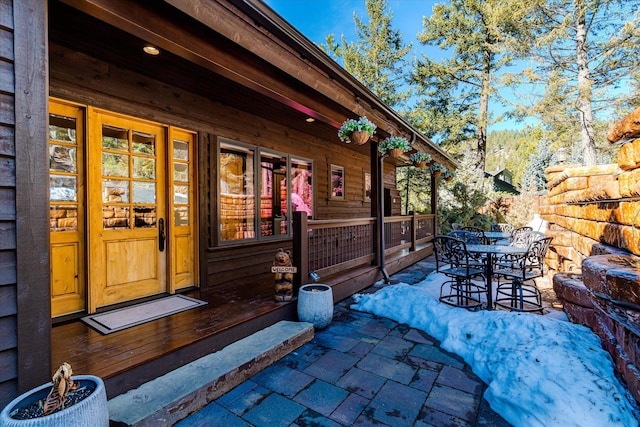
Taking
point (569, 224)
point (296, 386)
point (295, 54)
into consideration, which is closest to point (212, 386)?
point (296, 386)

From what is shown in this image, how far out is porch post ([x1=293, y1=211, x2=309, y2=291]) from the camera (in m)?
3.33

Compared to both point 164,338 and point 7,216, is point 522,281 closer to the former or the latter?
point 164,338

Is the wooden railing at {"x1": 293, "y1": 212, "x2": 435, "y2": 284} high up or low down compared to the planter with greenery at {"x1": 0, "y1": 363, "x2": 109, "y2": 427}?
up

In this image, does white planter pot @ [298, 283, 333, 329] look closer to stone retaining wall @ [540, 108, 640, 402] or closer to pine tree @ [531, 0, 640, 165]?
stone retaining wall @ [540, 108, 640, 402]

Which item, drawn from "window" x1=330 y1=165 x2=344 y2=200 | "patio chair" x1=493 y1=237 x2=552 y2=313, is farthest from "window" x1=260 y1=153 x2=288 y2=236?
"patio chair" x1=493 y1=237 x2=552 y2=313

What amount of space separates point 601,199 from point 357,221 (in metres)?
2.68

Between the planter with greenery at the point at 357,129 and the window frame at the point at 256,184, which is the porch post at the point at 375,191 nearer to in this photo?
the planter with greenery at the point at 357,129

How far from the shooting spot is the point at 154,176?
11.3 ft

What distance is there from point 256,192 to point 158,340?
258 cm

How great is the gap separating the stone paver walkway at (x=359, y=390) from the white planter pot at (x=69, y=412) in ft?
1.78

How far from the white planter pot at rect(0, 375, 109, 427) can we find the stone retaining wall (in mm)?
2416

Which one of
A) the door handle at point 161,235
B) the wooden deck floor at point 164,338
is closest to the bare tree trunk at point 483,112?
the wooden deck floor at point 164,338

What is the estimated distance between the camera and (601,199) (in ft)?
9.39

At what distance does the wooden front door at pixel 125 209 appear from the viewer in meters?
2.92
